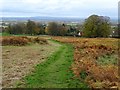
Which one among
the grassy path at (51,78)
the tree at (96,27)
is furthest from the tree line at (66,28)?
the grassy path at (51,78)

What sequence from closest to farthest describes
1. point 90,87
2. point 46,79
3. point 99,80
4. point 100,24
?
point 90,87, point 99,80, point 46,79, point 100,24

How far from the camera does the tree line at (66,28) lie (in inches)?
2502

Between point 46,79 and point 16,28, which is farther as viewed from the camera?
point 16,28

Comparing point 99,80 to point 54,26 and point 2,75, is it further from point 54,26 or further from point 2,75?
point 54,26

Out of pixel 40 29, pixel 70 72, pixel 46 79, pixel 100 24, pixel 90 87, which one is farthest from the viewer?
pixel 40 29

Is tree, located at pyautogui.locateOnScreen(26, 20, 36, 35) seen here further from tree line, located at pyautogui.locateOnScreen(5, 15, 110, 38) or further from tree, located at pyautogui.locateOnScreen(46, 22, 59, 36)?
tree, located at pyautogui.locateOnScreen(46, 22, 59, 36)

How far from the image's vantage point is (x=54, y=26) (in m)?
79.0

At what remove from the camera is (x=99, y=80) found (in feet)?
34.4

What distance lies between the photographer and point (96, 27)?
207ft

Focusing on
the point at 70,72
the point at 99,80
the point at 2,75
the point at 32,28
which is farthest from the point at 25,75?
the point at 32,28

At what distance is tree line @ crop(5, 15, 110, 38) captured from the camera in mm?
63562

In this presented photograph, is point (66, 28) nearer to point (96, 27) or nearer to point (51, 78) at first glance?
point (96, 27)

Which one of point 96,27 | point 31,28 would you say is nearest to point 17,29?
point 31,28

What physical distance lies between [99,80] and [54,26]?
226 ft
